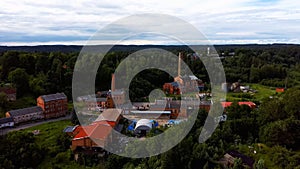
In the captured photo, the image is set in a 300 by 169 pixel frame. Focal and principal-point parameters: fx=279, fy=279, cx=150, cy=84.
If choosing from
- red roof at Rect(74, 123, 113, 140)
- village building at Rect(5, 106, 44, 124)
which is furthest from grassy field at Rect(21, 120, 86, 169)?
village building at Rect(5, 106, 44, 124)

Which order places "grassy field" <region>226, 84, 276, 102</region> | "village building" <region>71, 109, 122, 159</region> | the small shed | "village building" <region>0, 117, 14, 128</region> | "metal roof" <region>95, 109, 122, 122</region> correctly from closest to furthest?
"village building" <region>71, 109, 122, 159</region> → the small shed → "metal roof" <region>95, 109, 122, 122</region> → "village building" <region>0, 117, 14, 128</region> → "grassy field" <region>226, 84, 276, 102</region>

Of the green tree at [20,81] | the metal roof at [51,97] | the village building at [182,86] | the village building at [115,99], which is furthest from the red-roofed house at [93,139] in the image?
the village building at [182,86]

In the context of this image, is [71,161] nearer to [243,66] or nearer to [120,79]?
[120,79]

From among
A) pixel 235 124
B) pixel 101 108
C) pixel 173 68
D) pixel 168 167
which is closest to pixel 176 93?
pixel 173 68

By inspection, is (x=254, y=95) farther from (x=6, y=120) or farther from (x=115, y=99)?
(x=6, y=120)

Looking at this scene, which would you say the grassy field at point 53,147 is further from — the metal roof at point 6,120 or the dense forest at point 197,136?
the metal roof at point 6,120

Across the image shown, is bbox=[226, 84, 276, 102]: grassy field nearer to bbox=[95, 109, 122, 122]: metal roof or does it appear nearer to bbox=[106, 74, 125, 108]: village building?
bbox=[106, 74, 125, 108]: village building
